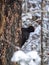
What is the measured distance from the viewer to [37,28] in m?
5.34

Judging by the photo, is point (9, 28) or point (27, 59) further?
point (9, 28)

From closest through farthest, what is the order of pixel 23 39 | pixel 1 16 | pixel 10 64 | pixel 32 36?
pixel 1 16 < pixel 10 64 < pixel 23 39 < pixel 32 36

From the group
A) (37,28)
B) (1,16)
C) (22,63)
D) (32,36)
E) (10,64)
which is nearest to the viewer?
(22,63)

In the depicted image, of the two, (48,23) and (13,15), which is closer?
(13,15)

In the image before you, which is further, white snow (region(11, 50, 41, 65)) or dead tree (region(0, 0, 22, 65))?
dead tree (region(0, 0, 22, 65))

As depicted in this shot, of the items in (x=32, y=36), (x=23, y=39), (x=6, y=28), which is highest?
(x=6, y=28)

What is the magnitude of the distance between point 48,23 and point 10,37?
2.29m

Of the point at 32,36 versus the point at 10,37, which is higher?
the point at 10,37

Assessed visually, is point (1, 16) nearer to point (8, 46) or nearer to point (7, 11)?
point (7, 11)

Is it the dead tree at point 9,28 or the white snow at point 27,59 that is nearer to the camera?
the white snow at point 27,59

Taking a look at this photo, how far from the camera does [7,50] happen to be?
12.5 ft

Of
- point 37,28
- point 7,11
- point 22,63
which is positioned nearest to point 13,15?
point 7,11

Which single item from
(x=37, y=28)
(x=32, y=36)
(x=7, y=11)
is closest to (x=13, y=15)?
(x=7, y=11)

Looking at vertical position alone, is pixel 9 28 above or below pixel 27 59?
above
